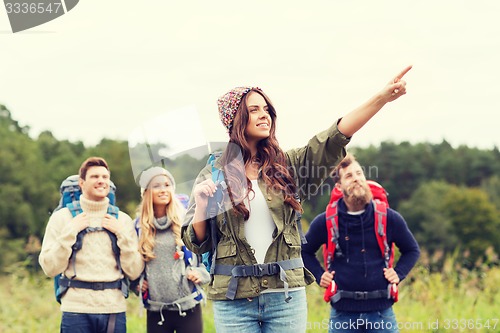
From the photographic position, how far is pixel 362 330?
19.4ft

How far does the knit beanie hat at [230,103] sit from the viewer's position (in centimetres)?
411

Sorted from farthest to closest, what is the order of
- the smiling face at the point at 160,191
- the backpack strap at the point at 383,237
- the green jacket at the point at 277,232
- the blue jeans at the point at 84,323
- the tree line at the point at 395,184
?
the tree line at the point at 395,184 < the smiling face at the point at 160,191 < the blue jeans at the point at 84,323 < the backpack strap at the point at 383,237 < the green jacket at the point at 277,232

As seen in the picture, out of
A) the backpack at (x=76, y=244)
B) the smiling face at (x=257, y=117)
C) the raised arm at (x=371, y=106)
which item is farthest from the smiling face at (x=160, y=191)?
the raised arm at (x=371, y=106)

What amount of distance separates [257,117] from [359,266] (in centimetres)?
234

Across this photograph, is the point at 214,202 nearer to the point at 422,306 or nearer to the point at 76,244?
the point at 76,244

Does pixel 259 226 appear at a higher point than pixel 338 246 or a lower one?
higher

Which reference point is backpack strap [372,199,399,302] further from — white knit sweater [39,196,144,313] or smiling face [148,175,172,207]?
white knit sweater [39,196,144,313]

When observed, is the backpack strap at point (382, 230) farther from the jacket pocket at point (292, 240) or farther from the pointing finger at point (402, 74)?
the pointing finger at point (402, 74)

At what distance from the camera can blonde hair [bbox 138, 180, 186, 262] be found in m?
6.60

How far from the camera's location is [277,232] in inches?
158

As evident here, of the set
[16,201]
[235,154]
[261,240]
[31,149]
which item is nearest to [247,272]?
[261,240]

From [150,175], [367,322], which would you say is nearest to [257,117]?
[150,175]

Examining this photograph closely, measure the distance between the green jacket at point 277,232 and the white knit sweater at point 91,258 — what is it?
7.90 feet

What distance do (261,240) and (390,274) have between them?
7.31 feet
